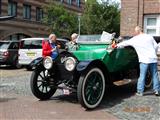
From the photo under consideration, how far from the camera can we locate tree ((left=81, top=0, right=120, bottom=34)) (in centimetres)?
4044

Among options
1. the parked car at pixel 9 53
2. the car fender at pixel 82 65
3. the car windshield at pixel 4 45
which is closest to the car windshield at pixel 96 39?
the car fender at pixel 82 65

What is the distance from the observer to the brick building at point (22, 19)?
139ft

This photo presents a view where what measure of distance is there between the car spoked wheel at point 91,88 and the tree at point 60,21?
107 feet

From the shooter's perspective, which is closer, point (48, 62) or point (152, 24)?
point (48, 62)

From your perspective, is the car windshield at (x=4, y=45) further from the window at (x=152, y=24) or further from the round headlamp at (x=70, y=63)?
the round headlamp at (x=70, y=63)

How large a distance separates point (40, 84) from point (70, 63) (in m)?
1.39

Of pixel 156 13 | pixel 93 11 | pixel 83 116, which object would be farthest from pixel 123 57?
pixel 93 11

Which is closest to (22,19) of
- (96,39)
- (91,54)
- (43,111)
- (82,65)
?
(96,39)

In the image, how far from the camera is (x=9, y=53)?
24.5 metres

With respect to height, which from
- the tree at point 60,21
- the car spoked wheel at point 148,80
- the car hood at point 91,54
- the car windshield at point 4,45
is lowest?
the car spoked wheel at point 148,80

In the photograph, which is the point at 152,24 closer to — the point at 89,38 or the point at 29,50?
the point at 29,50

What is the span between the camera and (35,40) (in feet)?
74.1

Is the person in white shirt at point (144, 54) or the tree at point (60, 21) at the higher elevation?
the tree at point (60, 21)

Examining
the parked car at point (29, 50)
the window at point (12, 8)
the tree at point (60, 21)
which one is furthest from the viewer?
the window at point (12, 8)
